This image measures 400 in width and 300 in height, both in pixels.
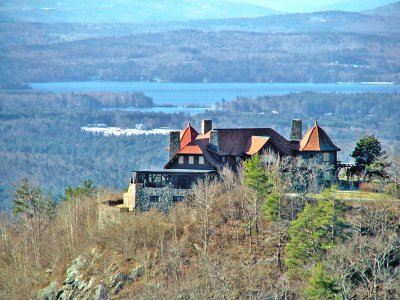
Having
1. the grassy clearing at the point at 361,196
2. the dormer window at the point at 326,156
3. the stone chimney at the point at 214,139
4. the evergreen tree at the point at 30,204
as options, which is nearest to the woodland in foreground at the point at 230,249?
the grassy clearing at the point at 361,196

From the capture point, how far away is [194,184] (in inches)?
2709

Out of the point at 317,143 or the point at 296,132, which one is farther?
the point at 296,132

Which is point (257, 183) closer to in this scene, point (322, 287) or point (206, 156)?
point (206, 156)

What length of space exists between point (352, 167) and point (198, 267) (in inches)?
522

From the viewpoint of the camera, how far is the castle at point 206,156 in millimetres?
69312

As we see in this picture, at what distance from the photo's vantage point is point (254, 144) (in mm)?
73188

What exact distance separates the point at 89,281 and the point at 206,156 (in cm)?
949

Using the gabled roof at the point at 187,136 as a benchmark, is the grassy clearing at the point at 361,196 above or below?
below

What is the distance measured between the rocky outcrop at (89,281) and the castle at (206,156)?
3999mm

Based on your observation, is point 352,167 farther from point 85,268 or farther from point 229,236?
point 85,268

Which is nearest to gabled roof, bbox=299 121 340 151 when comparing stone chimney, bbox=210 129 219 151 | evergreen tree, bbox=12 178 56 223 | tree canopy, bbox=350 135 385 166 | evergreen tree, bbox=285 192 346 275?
tree canopy, bbox=350 135 385 166

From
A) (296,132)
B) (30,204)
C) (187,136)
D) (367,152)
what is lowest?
(30,204)

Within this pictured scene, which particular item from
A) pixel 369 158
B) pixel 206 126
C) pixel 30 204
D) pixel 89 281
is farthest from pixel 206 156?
pixel 30 204

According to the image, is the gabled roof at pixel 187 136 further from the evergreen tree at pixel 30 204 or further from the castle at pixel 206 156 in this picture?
the evergreen tree at pixel 30 204
